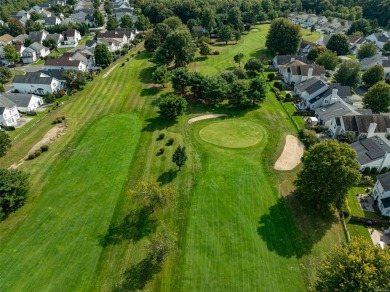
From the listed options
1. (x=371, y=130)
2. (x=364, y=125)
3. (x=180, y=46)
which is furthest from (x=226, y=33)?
(x=371, y=130)

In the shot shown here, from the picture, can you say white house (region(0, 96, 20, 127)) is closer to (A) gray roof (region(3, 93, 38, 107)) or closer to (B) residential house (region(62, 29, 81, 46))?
(A) gray roof (region(3, 93, 38, 107))

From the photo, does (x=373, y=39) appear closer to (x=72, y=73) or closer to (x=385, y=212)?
(x=385, y=212)

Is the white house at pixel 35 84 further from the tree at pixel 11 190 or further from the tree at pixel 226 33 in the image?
the tree at pixel 226 33

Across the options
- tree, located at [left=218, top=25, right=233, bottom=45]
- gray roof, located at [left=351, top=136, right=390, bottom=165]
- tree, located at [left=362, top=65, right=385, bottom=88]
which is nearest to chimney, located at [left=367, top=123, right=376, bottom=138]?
gray roof, located at [left=351, top=136, right=390, bottom=165]

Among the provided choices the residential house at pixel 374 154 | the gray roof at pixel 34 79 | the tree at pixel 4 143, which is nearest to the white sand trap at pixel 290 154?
the residential house at pixel 374 154

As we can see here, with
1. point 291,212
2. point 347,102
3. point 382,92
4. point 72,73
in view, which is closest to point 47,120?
point 72,73
